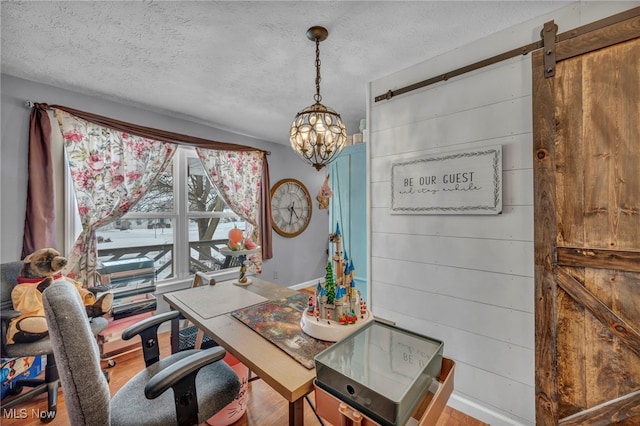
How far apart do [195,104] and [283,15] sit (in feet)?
5.11

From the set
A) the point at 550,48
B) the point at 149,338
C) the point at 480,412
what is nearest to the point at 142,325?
the point at 149,338

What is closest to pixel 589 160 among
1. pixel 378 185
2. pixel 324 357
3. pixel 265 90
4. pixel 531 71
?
pixel 531 71

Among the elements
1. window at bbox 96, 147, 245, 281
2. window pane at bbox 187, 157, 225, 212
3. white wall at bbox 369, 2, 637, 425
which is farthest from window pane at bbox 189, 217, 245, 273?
white wall at bbox 369, 2, 637, 425

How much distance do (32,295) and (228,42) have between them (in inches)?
83.2

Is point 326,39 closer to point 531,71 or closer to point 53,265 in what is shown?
point 531,71

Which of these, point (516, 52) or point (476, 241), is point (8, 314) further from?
point (516, 52)

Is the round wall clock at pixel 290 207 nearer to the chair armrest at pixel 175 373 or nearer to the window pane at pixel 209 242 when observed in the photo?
the window pane at pixel 209 242

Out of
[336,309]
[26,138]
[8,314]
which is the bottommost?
[8,314]

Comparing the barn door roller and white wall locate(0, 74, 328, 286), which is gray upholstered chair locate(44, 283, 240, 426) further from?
the barn door roller

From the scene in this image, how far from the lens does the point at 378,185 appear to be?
7.07ft

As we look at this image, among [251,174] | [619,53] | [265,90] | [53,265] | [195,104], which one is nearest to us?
[619,53]

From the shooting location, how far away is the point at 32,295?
1758 millimetres

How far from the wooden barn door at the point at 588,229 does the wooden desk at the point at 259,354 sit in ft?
4.20

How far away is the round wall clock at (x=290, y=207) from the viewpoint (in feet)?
13.2
